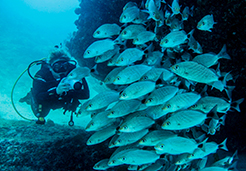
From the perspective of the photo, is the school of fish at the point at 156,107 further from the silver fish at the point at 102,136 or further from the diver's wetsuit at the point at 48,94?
the diver's wetsuit at the point at 48,94

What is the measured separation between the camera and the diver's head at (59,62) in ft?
14.3

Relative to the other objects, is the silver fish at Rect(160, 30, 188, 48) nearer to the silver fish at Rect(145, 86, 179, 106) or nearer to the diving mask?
the silver fish at Rect(145, 86, 179, 106)

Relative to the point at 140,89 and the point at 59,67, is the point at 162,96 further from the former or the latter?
the point at 59,67

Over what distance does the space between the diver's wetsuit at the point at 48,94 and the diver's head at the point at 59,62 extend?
0.14 m

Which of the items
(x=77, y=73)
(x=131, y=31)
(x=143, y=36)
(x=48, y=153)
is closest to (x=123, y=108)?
(x=77, y=73)

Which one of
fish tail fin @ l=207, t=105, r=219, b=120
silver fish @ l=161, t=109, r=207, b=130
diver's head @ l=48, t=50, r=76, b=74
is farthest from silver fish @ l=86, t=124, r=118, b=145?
diver's head @ l=48, t=50, r=76, b=74

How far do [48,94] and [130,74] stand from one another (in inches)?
111

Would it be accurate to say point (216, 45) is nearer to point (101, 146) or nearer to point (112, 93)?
point (112, 93)

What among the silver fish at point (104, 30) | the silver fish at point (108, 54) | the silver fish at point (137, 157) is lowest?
the silver fish at point (137, 157)

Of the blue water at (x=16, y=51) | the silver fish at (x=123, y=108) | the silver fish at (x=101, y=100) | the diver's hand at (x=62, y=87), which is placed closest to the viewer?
the silver fish at (x=123, y=108)

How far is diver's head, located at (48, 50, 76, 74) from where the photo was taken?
14.3ft

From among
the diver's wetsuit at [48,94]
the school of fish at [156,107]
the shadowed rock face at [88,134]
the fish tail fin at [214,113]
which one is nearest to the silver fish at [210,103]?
the school of fish at [156,107]

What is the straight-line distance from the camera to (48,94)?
13.2 ft

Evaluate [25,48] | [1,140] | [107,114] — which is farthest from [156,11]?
[25,48]
